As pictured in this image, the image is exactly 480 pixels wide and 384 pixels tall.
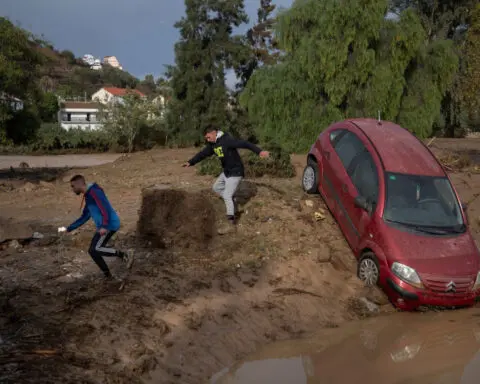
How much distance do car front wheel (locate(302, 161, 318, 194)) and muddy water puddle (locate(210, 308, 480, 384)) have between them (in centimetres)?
398

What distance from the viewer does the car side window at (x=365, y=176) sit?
27.2ft

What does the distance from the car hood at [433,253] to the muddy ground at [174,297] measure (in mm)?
794

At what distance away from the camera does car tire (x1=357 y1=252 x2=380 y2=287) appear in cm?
765

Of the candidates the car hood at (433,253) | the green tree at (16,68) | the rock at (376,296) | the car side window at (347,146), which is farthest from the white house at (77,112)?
the car hood at (433,253)

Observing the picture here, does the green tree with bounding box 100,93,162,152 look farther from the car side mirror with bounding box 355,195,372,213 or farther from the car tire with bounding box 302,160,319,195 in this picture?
the car side mirror with bounding box 355,195,372,213

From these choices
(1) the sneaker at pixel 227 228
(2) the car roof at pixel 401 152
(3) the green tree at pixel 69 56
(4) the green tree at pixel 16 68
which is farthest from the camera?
(3) the green tree at pixel 69 56

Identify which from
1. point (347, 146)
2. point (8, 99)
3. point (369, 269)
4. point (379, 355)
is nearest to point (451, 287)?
point (369, 269)

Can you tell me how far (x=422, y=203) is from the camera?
8.09 meters

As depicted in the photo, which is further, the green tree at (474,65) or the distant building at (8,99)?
the distant building at (8,99)

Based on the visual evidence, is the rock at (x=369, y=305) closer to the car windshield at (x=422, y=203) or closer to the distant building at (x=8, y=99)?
the car windshield at (x=422, y=203)

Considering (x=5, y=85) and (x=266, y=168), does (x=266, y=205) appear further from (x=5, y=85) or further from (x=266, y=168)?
(x=5, y=85)

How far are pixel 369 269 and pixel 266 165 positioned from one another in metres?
7.23

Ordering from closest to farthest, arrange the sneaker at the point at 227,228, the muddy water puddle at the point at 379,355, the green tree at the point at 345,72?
the muddy water puddle at the point at 379,355 < the sneaker at the point at 227,228 < the green tree at the point at 345,72

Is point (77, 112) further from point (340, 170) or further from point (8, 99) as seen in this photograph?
point (340, 170)
